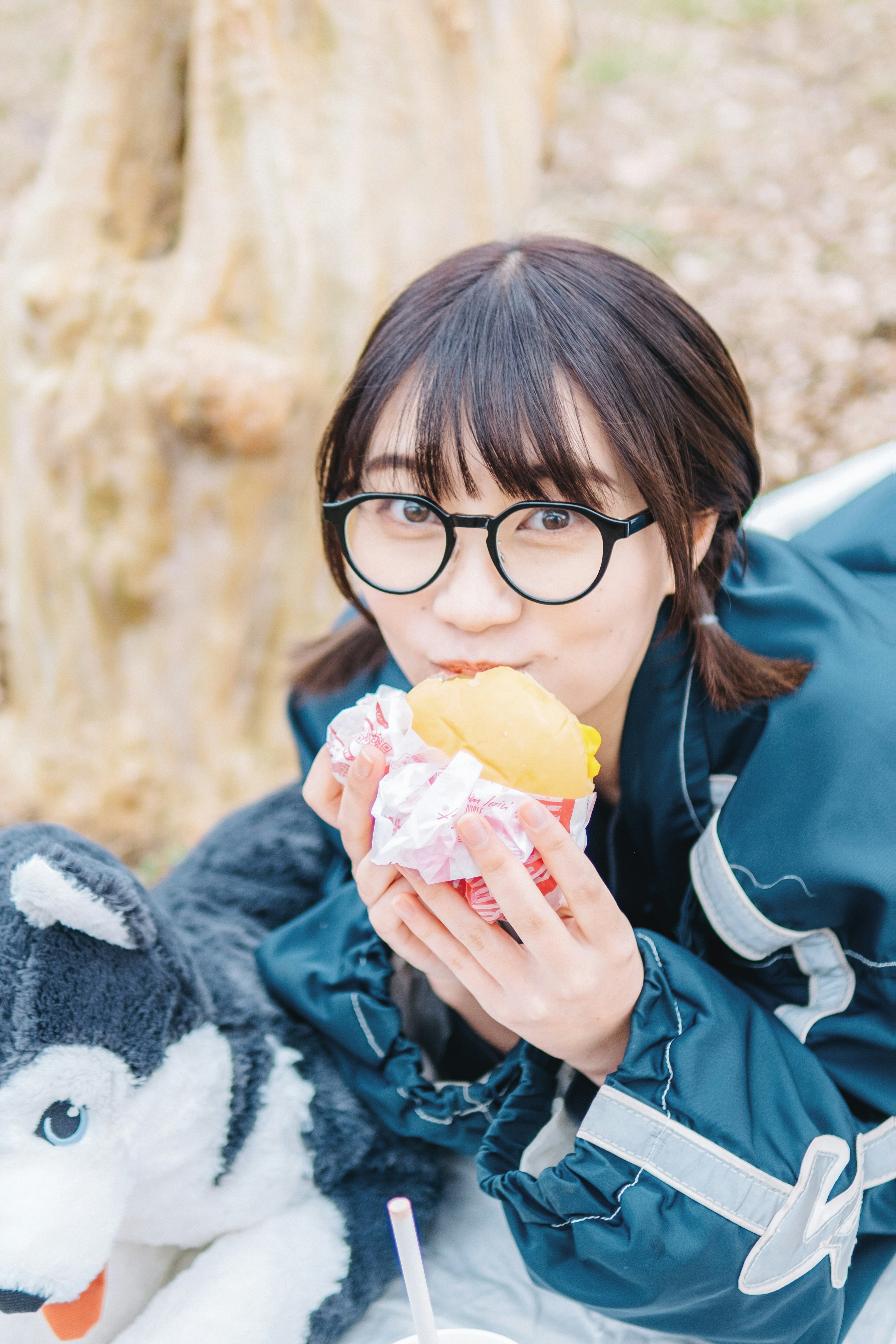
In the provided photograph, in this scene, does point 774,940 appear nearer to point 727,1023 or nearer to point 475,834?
point 727,1023

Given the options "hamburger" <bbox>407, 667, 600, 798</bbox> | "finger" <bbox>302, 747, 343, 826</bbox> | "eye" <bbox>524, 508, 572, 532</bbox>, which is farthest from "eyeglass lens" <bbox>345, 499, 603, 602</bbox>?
"finger" <bbox>302, 747, 343, 826</bbox>

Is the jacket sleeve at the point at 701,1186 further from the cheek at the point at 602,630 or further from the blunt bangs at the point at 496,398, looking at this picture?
the blunt bangs at the point at 496,398

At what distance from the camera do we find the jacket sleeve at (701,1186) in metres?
1.21

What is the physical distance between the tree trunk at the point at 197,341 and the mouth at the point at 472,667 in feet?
4.86

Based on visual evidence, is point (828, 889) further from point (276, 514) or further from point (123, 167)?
point (123, 167)

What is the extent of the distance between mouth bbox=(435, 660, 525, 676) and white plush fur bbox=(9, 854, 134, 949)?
0.51 m

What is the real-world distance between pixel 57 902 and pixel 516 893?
1.76 feet

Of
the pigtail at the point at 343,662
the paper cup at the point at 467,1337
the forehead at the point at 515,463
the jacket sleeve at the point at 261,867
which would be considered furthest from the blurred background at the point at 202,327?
the paper cup at the point at 467,1337

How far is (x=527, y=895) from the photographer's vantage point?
3.55 feet

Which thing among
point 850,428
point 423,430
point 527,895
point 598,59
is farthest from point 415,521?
point 598,59

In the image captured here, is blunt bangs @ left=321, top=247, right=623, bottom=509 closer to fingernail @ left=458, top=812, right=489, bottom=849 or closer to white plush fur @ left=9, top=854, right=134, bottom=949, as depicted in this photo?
fingernail @ left=458, top=812, right=489, bottom=849

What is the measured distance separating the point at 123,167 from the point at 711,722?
7.73 ft

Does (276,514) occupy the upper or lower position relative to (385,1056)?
upper

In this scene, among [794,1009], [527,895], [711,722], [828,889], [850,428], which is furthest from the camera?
[850,428]
